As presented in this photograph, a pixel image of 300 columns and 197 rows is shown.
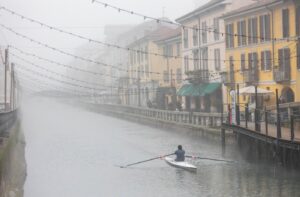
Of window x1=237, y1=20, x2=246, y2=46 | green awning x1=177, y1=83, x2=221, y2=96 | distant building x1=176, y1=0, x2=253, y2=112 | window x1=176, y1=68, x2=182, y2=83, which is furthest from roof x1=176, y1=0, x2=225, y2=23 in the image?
green awning x1=177, y1=83, x2=221, y2=96

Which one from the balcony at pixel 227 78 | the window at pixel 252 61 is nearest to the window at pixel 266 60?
the window at pixel 252 61

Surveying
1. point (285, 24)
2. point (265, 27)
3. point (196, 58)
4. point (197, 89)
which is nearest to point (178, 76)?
point (196, 58)

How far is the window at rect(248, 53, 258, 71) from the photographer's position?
58.7 metres

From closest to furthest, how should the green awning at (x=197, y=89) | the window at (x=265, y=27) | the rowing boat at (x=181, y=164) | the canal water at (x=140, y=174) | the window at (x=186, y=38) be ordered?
the canal water at (x=140, y=174)
the rowing boat at (x=181, y=164)
the window at (x=265, y=27)
the green awning at (x=197, y=89)
the window at (x=186, y=38)

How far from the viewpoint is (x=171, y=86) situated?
83562 millimetres

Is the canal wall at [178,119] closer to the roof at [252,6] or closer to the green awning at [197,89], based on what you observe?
the green awning at [197,89]

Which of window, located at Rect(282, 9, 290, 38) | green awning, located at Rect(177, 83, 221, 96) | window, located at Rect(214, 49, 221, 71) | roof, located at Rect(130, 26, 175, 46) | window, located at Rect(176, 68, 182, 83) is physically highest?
roof, located at Rect(130, 26, 175, 46)

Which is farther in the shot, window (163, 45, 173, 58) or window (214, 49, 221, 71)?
window (163, 45, 173, 58)

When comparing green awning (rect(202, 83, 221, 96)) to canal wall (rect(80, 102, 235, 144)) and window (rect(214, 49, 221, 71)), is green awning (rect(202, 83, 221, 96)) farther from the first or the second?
canal wall (rect(80, 102, 235, 144))

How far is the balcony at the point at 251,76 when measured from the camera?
5845 centimetres

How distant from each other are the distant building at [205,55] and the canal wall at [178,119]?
4493 millimetres

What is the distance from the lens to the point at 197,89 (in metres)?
74.1

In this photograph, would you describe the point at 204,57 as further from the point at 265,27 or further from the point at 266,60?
the point at 265,27

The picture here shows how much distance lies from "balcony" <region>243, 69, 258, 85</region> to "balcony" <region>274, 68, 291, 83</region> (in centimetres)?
392
